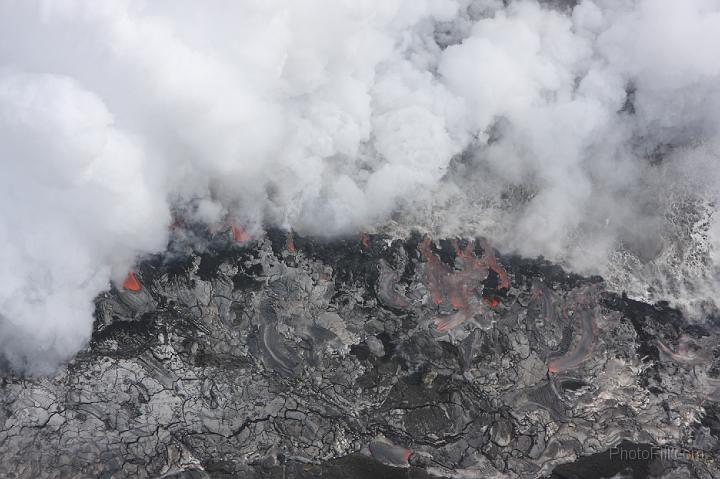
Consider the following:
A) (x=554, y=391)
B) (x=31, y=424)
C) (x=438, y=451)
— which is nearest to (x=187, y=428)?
(x=31, y=424)

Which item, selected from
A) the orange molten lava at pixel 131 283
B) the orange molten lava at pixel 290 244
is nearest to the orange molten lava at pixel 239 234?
the orange molten lava at pixel 290 244

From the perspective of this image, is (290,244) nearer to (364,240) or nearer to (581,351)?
(364,240)

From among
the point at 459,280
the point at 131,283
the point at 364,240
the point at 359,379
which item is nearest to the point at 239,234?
the point at 131,283

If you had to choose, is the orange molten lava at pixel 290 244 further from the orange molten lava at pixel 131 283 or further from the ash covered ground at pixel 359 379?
the orange molten lava at pixel 131 283

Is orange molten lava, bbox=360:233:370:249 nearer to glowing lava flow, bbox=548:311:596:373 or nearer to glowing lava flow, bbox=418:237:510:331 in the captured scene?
glowing lava flow, bbox=418:237:510:331

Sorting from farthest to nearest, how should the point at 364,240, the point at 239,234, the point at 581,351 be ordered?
the point at 364,240 < the point at 239,234 < the point at 581,351

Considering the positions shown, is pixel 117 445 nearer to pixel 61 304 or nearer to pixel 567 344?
pixel 61 304
